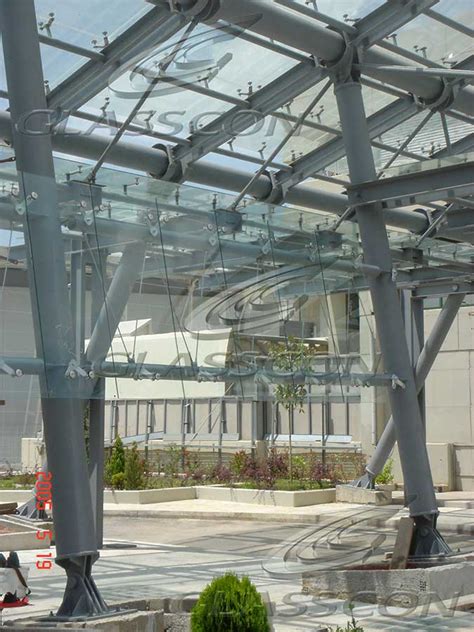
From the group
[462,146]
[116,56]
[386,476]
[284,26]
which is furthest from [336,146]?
[386,476]

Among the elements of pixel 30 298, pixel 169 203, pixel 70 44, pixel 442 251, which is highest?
pixel 70 44

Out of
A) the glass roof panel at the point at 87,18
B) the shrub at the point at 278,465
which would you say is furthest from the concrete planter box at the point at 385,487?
the glass roof panel at the point at 87,18

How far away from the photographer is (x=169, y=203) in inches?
514

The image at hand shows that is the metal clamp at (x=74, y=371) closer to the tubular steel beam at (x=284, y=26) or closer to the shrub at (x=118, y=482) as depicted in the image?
the tubular steel beam at (x=284, y=26)

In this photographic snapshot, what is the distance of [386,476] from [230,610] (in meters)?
23.6

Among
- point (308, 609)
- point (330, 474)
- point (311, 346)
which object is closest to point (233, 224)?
point (311, 346)

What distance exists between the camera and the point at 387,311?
54.7 ft

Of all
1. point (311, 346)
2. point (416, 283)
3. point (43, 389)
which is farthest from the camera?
point (416, 283)

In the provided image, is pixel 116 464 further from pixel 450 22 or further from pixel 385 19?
pixel 385 19

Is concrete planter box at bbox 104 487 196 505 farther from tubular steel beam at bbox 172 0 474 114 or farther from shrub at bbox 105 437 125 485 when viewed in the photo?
tubular steel beam at bbox 172 0 474 114

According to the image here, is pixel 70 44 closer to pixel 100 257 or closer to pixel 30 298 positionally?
pixel 100 257

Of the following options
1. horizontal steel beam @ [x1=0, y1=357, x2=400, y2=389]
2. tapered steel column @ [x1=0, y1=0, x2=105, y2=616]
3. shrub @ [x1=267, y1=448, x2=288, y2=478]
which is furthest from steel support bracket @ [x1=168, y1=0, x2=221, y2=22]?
shrub @ [x1=267, y1=448, x2=288, y2=478]

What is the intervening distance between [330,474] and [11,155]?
20615 mm

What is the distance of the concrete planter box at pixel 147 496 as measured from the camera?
29.1 metres
